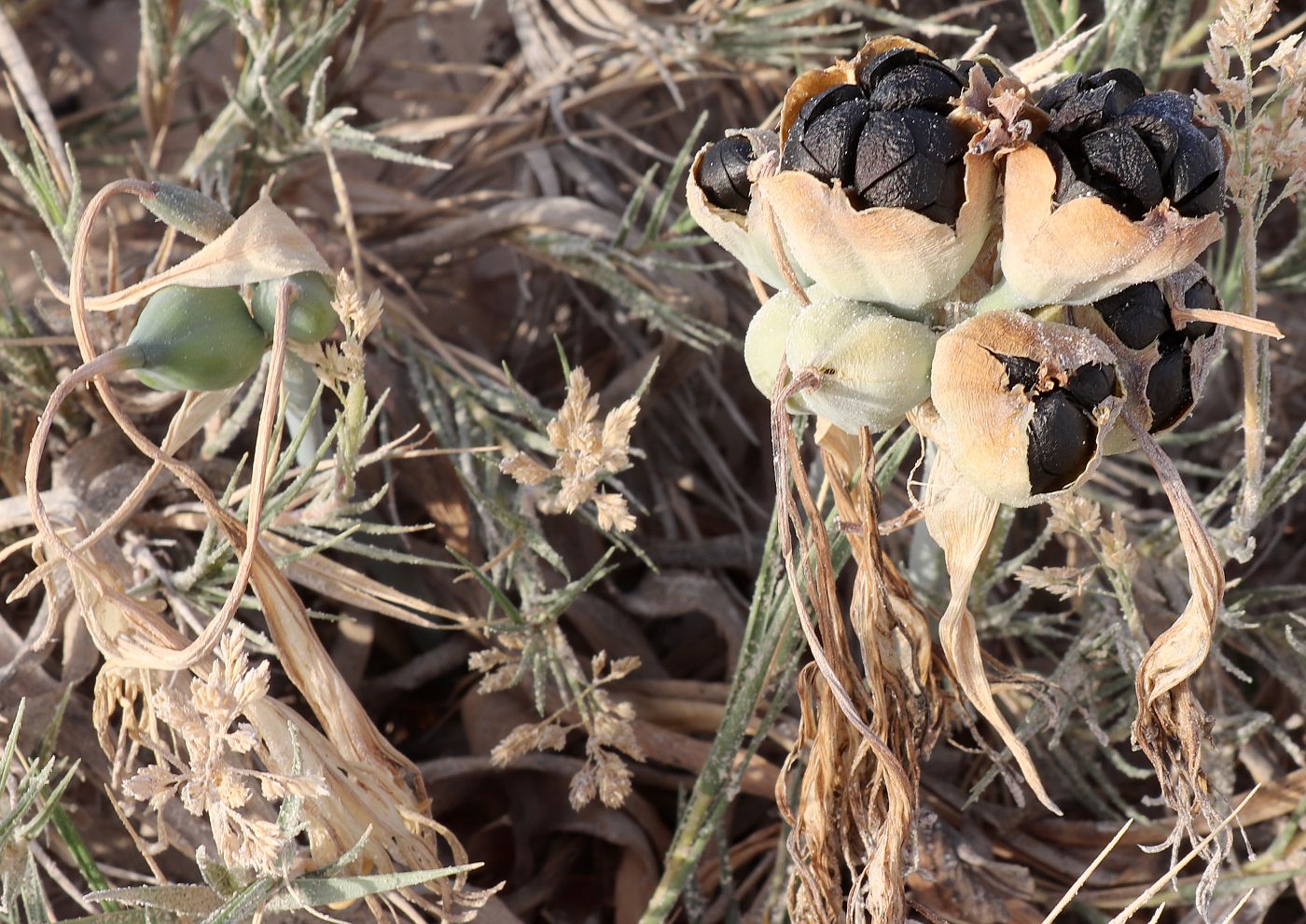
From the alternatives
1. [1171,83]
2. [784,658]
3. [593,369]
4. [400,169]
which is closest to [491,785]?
[784,658]

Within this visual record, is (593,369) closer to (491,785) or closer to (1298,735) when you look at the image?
(491,785)

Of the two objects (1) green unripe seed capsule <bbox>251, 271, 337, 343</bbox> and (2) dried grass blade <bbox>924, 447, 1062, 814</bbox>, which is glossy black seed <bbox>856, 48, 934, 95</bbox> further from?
(1) green unripe seed capsule <bbox>251, 271, 337, 343</bbox>

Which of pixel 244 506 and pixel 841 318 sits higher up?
pixel 841 318

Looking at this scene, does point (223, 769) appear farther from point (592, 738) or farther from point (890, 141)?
point (890, 141)

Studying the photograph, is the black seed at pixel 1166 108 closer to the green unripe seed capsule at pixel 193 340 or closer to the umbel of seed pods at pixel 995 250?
the umbel of seed pods at pixel 995 250

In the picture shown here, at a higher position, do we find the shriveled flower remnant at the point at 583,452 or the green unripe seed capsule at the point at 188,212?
the green unripe seed capsule at the point at 188,212

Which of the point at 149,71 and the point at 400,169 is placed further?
the point at 400,169

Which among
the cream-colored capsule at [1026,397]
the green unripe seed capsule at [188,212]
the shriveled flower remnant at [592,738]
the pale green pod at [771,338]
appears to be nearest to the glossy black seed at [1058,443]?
the cream-colored capsule at [1026,397]
